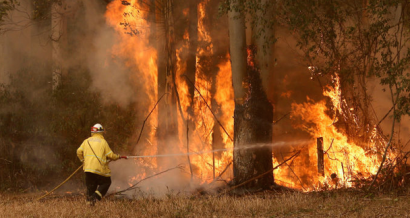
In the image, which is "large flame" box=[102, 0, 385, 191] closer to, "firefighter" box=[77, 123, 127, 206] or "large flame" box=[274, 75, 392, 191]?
"large flame" box=[274, 75, 392, 191]

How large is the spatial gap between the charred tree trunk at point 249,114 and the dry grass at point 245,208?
1.35m

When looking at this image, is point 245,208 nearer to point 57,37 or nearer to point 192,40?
point 192,40

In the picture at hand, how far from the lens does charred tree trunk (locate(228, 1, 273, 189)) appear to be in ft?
33.0

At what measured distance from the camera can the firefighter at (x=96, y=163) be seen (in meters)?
8.80

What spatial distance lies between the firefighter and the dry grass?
30 centimetres

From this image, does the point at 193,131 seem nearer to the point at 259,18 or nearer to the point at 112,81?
the point at 112,81

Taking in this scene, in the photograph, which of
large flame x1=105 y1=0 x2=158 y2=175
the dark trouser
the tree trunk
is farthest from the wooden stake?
the tree trunk

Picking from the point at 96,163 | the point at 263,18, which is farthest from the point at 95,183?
the point at 263,18

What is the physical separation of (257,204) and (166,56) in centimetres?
744

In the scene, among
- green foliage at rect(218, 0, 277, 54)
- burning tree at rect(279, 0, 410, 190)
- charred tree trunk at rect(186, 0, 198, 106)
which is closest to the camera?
burning tree at rect(279, 0, 410, 190)

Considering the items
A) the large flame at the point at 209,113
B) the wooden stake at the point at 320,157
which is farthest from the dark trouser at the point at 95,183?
the wooden stake at the point at 320,157

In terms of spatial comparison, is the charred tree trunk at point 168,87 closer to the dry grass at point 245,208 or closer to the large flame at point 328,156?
the large flame at point 328,156

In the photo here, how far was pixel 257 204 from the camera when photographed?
795cm

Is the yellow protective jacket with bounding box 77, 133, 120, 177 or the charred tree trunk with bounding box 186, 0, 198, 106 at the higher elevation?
the charred tree trunk with bounding box 186, 0, 198, 106
